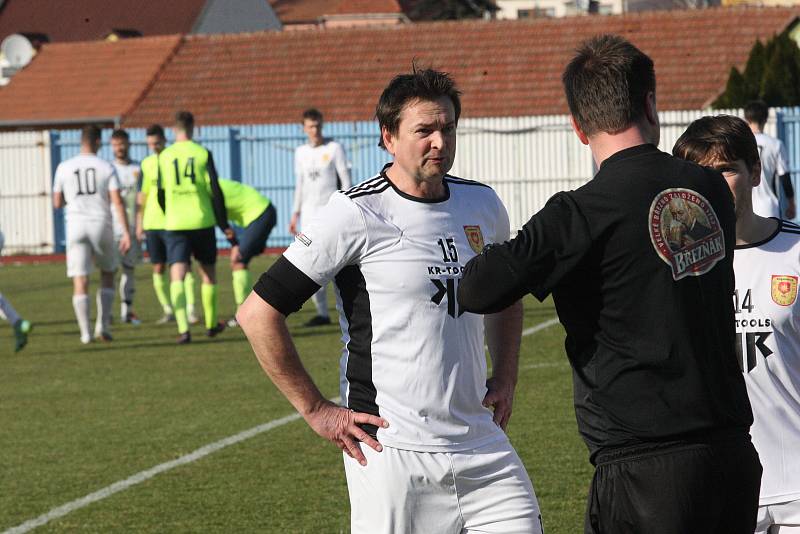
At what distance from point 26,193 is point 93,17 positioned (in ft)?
74.8

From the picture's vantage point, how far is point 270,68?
3828cm

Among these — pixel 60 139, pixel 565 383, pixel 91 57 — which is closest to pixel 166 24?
pixel 91 57

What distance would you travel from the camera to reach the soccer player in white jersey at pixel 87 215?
1477cm

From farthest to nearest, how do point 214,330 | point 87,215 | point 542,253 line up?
1. point 214,330
2. point 87,215
3. point 542,253

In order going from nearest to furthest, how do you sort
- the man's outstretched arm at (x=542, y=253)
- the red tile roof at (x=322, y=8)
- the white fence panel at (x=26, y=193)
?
the man's outstretched arm at (x=542, y=253) < the white fence panel at (x=26, y=193) < the red tile roof at (x=322, y=8)

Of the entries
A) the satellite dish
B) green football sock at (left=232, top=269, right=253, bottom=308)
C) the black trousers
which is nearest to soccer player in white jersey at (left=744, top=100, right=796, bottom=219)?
green football sock at (left=232, top=269, right=253, bottom=308)

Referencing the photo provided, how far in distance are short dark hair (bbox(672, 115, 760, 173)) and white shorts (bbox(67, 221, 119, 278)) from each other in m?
11.1

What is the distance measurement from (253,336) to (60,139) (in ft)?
96.8

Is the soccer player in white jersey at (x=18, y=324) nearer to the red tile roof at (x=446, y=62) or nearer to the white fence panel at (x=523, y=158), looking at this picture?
the white fence panel at (x=523, y=158)

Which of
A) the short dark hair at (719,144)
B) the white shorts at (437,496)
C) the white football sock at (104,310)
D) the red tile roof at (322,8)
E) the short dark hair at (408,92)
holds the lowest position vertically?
the white football sock at (104,310)

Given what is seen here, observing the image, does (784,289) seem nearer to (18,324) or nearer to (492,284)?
(492,284)

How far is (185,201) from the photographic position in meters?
14.3

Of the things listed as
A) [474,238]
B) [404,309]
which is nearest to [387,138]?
[474,238]

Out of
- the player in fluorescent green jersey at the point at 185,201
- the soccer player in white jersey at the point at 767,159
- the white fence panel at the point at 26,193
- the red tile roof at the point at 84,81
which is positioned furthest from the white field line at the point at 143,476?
the red tile roof at the point at 84,81
